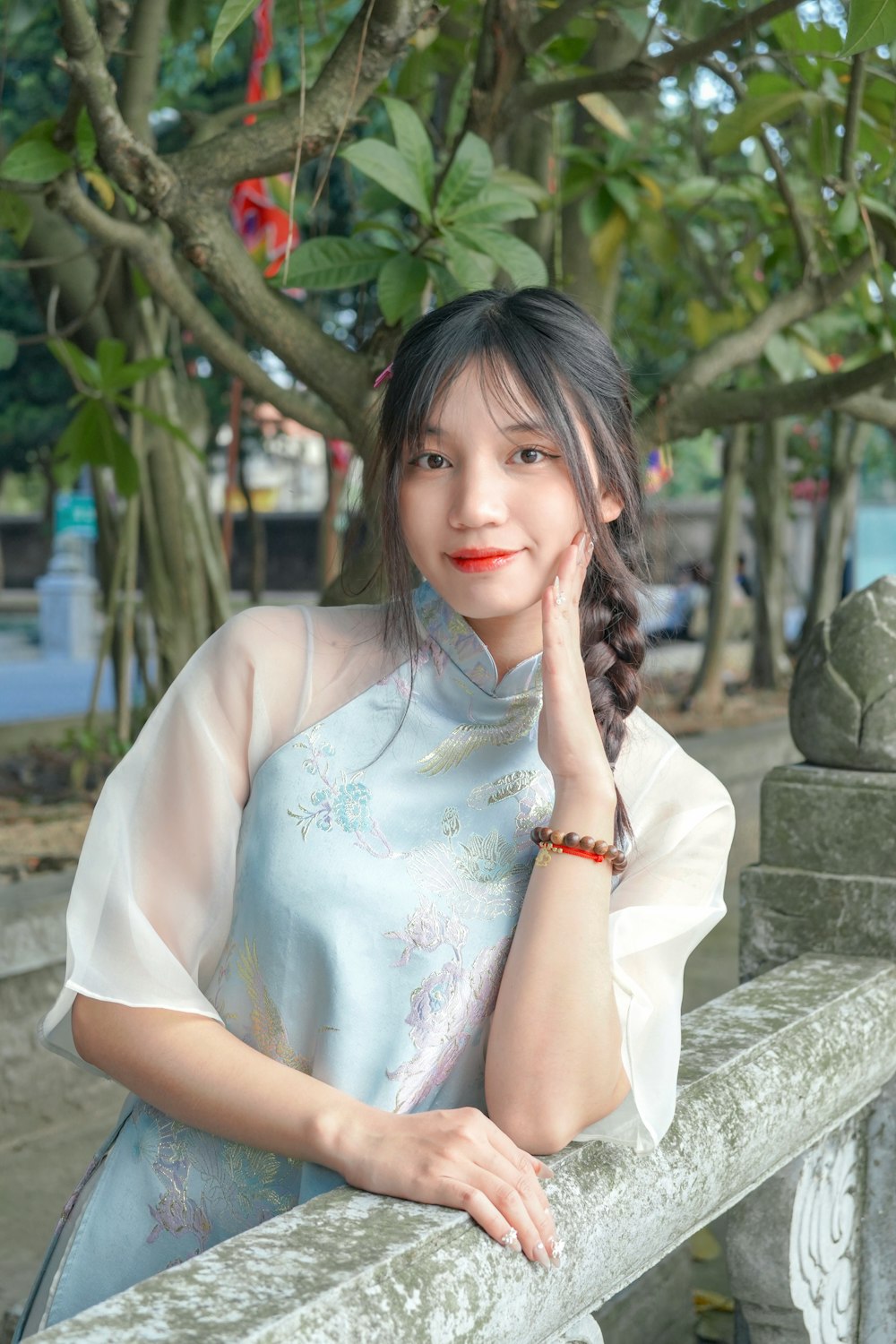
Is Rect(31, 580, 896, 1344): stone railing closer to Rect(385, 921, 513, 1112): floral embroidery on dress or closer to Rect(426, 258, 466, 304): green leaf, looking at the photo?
Rect(385, 921, 513, 1112): floral embroidery on dress

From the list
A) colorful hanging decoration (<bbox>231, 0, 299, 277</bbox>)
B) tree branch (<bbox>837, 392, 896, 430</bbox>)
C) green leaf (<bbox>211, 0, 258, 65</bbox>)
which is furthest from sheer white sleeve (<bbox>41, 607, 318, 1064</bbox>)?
colorful hanging decoration (<bbox>231, 0, 299, 277</bbox>)

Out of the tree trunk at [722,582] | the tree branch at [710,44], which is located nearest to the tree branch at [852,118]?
the tree branch at [710,44]

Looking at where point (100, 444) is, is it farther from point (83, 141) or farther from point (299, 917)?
point (299, 917)

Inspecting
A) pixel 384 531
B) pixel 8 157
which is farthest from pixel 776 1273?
pixel 8 157

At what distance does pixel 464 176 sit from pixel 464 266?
15cm

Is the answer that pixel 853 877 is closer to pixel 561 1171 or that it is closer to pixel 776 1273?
pixel 776 1273

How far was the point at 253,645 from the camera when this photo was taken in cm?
133

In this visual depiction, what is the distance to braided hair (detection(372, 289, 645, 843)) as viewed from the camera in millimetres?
1313

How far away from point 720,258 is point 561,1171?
4.78 metres

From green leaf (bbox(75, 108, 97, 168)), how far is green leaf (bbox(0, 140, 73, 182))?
23 millimetres

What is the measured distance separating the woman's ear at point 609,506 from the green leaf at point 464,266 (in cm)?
72

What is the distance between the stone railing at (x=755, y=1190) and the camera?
0.99m

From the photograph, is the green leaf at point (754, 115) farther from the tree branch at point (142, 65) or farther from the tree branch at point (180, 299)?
the tree branch at point (142, 65)

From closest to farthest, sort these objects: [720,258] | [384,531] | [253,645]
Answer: [253,645] → [384,531] → [720,258]
